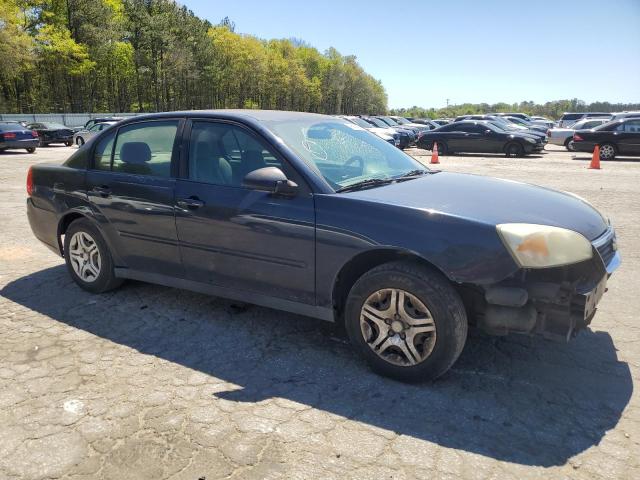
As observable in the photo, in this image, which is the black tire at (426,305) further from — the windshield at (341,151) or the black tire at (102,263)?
the black tire at (102,263)

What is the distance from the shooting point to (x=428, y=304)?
293 cm

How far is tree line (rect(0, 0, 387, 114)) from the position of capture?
4353 cm

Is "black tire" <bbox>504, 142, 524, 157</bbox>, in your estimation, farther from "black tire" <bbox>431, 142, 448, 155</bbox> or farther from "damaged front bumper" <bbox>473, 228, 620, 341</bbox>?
"damaged front bumper" <bbox>473, 228, 620, 341</bbox>

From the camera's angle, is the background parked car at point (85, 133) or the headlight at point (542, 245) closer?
the headlight at point (542, 245)

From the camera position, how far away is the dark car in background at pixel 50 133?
1086 inches

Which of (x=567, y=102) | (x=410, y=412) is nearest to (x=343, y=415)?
(x=410, y=412)

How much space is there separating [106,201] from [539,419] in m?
3.61

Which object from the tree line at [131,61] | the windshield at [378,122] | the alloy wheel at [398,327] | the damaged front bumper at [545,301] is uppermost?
the tree line at [131,61]

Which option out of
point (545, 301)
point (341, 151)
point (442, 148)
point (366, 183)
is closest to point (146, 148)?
point (341, 151)

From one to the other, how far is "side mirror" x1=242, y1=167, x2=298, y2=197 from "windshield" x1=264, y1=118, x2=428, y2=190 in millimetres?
235

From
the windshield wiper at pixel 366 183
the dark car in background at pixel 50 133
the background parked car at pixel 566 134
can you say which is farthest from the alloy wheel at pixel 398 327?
the dark car in background at pixel 50 133

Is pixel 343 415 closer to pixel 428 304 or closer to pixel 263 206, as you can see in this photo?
pixel 428 304

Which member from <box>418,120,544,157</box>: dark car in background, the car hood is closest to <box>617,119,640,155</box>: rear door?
<box>418,120,544,157</box>: dark car in background

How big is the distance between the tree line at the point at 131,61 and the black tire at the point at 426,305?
44.2 meters
